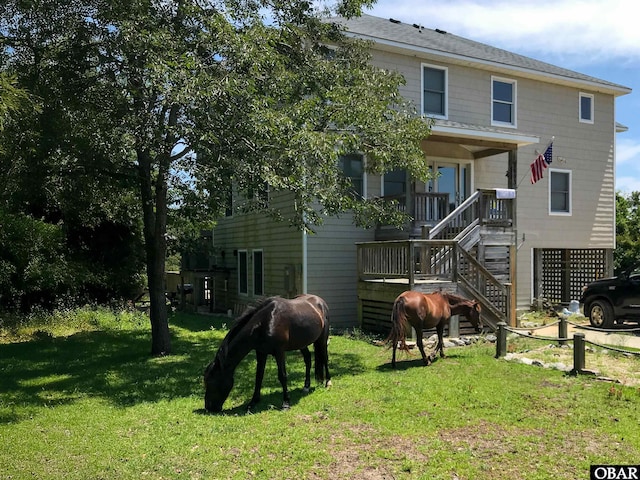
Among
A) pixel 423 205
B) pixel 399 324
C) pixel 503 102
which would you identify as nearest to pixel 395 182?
pixel 423 205

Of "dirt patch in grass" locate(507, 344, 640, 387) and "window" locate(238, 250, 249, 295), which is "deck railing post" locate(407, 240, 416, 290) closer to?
"dirt patch in grass" locate(507, 344, 640, 387)

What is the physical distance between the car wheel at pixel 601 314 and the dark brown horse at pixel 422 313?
17.5ft

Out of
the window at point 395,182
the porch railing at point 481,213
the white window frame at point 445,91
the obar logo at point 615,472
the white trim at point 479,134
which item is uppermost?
the white window frame at point 445,91

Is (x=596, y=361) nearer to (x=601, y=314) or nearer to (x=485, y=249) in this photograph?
(x=485, y=249)

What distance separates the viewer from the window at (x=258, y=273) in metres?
17.4

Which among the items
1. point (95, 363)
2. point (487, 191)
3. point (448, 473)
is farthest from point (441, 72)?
point (448, 473)

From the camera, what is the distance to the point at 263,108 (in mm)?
8742

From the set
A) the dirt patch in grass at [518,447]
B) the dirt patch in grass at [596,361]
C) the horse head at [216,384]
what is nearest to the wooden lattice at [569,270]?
the dirt patch in grass at [596,361]

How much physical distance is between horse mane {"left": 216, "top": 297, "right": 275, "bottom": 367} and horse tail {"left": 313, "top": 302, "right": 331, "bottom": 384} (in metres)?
1.01

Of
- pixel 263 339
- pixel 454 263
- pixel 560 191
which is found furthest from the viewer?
pixel 560 191

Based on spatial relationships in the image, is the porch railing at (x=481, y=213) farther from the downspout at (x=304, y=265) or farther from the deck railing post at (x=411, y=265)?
the downspout at (x=304, y=265)

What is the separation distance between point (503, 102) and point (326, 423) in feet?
47.1

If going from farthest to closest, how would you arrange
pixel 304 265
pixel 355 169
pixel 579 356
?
1. pixel 355 169
2. pixel 304 265
3. pixel 579 356

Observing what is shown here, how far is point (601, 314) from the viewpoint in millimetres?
13852
